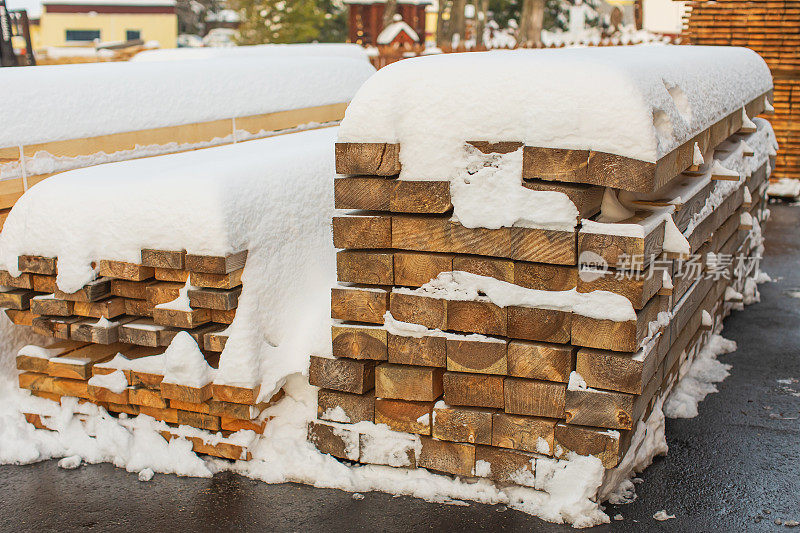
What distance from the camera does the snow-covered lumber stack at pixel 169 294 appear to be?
4051 mm

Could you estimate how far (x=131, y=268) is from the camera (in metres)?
4.14

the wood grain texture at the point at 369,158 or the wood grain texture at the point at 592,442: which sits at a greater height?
the wood grain texture at the point at 369,158

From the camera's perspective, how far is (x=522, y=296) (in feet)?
12.0

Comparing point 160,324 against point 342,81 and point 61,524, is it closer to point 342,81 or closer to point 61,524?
point 61,524

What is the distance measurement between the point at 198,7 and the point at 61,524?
49.6 metres

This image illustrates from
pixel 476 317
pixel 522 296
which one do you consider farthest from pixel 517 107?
pixel 476 317

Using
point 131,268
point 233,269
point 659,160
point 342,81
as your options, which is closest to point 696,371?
Answer: point 659,160

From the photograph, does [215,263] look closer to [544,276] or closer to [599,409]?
[544,276]

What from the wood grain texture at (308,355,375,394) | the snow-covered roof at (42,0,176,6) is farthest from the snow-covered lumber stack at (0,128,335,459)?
the snow-covered roof at (42,0,176,6)

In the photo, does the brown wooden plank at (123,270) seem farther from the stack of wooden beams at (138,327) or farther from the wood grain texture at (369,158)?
the wood grain texture at (369,158)

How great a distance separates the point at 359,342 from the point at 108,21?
148 feet

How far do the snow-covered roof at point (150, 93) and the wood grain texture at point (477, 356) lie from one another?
295 cm

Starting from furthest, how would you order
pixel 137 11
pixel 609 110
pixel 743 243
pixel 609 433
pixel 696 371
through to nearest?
pixel 137 11 < pixel 743 243 < pixel 696 371 < pixel 609 433 < pixel 609 110

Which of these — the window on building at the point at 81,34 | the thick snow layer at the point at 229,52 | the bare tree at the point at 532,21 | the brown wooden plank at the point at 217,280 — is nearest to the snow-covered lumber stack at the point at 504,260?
the brown wooden plank at the point at 217,280
